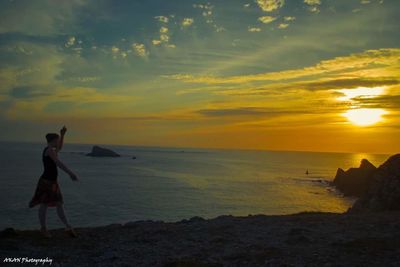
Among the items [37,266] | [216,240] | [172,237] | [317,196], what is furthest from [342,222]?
[317,196]

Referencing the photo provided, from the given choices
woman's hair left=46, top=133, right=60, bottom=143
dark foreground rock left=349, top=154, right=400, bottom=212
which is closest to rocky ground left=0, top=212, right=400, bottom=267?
woman's hair left=46, top=133, right=60, bottom=143

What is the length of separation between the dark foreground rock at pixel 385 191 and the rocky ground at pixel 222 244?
31.6ft

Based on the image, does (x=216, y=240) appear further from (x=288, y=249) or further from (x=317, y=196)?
(x=317, y=196)

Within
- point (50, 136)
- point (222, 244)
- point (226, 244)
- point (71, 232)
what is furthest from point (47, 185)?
point (226, 244)

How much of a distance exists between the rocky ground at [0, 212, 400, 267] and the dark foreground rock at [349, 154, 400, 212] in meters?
9.63

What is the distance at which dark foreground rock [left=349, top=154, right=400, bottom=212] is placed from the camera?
23141mm

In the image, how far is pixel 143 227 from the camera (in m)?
13.9

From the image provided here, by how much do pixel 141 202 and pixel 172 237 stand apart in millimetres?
41550

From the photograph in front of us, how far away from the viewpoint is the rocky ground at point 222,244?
30.5 ft

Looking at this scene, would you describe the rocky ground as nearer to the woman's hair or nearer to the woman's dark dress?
the woman's dark dress

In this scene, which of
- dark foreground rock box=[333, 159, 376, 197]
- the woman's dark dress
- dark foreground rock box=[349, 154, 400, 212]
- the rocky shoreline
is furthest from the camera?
dark foreground rock box=[333, 159, 376, 197]

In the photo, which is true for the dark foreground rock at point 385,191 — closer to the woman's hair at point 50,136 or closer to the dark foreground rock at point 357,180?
the woman's hair at point 50,136

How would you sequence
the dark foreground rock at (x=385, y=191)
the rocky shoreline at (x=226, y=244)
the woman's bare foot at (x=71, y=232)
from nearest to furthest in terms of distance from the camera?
the rocky shoreline at (x=226, y=244)
the woman's bare foot at (x=71, y=232)
the dark foreground rock at (x=385, y=191)

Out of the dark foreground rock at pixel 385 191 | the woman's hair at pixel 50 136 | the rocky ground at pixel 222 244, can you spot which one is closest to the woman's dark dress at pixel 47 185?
the woman's hair at pixel 50 136
